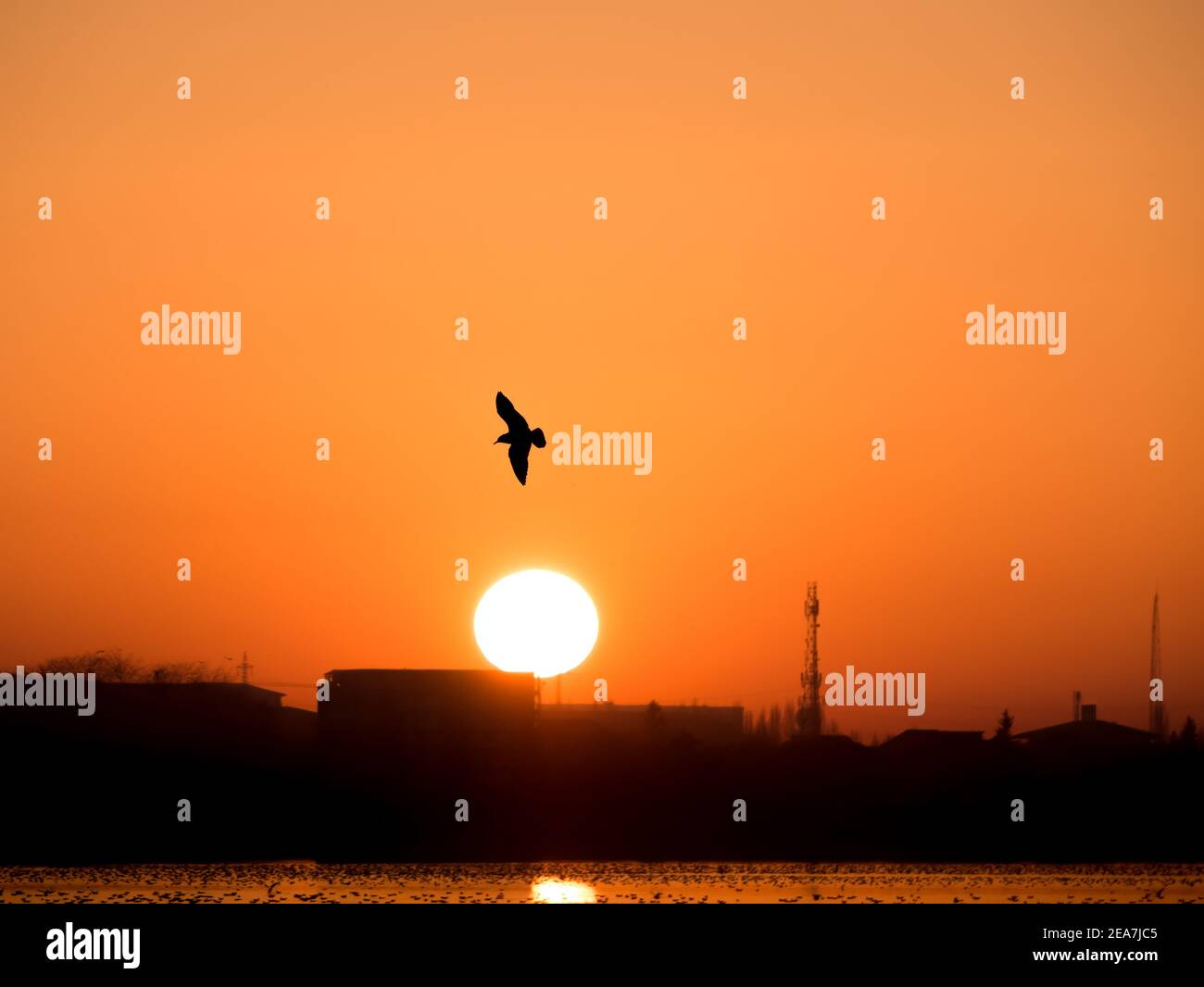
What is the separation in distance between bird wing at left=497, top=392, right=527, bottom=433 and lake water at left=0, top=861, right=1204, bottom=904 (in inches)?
1042

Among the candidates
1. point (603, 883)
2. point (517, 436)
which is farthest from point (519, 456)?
point (603, 883)

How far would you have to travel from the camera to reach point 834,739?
106312 mm

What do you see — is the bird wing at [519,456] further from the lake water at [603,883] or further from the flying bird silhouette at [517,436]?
the lake water at [603,883]

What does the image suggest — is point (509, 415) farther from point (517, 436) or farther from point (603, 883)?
point (603, 883)

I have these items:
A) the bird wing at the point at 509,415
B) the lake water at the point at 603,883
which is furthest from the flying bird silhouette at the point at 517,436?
the lake water at the point at 603,883

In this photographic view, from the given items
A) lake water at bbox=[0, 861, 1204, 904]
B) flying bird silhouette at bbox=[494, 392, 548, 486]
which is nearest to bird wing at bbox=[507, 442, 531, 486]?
flying bird silhouette at bbox=[494, 392, 548, 486]

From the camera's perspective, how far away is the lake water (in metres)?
64.2

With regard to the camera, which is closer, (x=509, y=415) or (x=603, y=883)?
(x=509, y=415)

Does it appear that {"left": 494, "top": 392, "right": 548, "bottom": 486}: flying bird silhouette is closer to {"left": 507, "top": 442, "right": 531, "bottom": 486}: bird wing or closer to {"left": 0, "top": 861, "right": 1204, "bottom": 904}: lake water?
{"left": 507, "top": 442, "right": 531, "bottom": 486}: bird wing

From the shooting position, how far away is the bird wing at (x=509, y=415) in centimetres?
3769

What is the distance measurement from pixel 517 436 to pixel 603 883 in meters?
38.0

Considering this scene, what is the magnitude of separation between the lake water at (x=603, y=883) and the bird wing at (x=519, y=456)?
26502 millimetres

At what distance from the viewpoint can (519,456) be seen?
37812 millimetres
